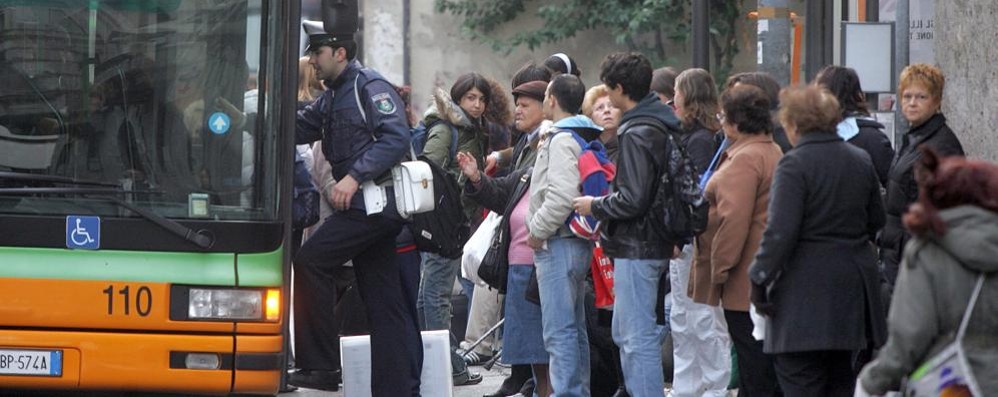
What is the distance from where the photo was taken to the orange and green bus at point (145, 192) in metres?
6.43

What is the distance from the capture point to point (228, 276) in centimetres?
648

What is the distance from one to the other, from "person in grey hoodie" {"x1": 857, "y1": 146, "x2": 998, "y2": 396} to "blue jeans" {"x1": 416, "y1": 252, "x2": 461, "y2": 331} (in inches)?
201

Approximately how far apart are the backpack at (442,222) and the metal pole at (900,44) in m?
2.99

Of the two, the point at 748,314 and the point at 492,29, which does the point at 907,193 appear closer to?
the point at 748,314

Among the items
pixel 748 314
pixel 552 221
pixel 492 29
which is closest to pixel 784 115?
pixel 748 314

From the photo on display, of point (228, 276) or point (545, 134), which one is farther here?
point (545, 134)

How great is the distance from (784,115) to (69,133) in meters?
2.88

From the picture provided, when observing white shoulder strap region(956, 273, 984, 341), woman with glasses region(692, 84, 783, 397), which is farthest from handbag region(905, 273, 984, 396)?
woman with glasses region(692, 84, 783, 397)

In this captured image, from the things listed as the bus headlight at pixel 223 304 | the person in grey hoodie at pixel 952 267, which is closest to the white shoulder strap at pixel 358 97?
the bus headlight at pixel 223 304

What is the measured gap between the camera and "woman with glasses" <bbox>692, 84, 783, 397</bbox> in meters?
6.59

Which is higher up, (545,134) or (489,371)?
(545,134)

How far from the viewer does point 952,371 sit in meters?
4.23

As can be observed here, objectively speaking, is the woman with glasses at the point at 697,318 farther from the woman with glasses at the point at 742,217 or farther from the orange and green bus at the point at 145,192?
the orange and green bus at the point at 145,192

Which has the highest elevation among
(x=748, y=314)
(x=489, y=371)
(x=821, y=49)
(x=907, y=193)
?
(x=821, y=49)
